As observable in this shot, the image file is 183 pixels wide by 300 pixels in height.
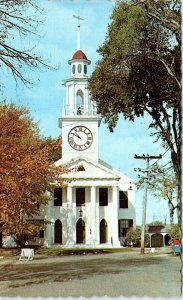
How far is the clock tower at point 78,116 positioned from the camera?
903 centimetres

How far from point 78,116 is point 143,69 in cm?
739

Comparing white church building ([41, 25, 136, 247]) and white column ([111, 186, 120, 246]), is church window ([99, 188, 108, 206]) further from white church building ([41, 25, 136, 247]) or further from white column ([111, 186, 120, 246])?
white column ([111, 186, 120, 246])

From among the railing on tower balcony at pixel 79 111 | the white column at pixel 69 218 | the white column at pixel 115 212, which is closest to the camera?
the railing on tower balcony at pixel 79 111

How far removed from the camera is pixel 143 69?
888cm

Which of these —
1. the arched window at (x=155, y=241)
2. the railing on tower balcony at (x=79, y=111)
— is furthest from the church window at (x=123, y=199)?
the railing on tower balcony at (x=79, y=111)

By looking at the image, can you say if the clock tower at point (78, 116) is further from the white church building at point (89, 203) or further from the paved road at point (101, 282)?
the paved road at point (101, 282)

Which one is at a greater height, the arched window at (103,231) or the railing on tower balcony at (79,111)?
the railing on tower balcony at (79,111)

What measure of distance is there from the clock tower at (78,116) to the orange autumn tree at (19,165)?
2.17ft

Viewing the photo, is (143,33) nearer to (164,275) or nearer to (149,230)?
(164,275)

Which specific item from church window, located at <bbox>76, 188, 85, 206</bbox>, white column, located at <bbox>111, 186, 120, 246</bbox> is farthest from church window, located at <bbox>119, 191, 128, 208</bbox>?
church window, located at <bbox>76, 188, 85, 206</bbox>

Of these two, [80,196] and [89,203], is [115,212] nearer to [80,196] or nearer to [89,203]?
[89,203]

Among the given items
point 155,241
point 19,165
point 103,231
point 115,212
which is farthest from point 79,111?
point 115,212

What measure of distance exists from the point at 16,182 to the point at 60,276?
1.65m

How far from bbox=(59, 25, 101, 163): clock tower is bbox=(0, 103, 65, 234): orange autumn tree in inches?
26.0
